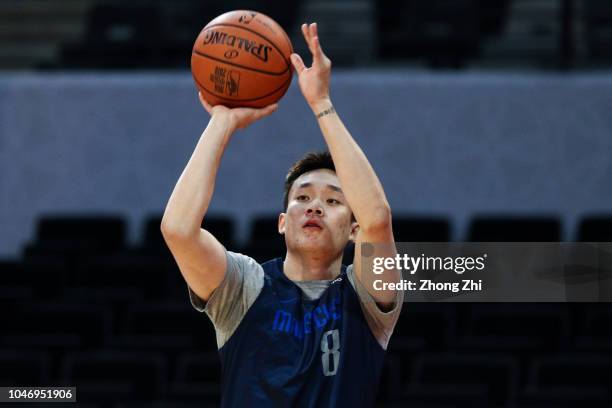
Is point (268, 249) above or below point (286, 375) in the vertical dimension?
above

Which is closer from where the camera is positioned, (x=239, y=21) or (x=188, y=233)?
(x=188, y=233)

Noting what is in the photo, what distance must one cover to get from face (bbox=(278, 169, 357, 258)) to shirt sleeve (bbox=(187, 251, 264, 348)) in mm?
180

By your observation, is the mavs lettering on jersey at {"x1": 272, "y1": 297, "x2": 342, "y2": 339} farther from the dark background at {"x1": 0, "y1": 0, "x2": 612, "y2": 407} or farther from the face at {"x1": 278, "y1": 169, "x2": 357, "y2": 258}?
the dark background at {"x1": 0, "y1": 0, "x2": 612, "y2": 407}

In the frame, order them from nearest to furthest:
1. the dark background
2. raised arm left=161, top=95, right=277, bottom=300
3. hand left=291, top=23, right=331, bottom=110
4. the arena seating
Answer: raised arm left=161, top=95, right=277, bottom=300
hand left=291, top=23, right=331, bottom=110
the arena seating
the dark background

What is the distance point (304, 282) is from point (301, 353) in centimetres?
27

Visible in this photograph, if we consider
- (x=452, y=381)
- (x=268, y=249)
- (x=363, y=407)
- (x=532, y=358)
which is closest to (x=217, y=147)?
(x=363, y=407)

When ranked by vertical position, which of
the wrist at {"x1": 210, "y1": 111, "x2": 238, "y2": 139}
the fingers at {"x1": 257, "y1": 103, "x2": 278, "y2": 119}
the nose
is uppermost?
Result: the fingers at {"x1": 257, "y1": 103, "x2": 278, "y2": 119}

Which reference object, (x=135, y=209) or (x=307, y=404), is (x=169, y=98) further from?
(x=307, y=404)

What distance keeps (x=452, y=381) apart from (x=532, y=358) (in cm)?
54

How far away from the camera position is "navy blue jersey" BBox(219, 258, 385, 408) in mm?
3281

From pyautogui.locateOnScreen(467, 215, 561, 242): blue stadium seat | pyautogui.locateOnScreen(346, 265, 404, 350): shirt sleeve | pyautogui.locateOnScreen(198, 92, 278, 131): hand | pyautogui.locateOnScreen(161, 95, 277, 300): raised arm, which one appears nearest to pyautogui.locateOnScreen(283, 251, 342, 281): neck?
pyautogui.locateOnScreen(346, 265, 404, 350): shirt sleeve

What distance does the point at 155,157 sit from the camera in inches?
343

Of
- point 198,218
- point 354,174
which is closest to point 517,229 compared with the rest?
point 354,174

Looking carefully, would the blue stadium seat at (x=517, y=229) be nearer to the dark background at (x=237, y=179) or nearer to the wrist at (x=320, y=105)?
the dark background at (x=237, y=179)
